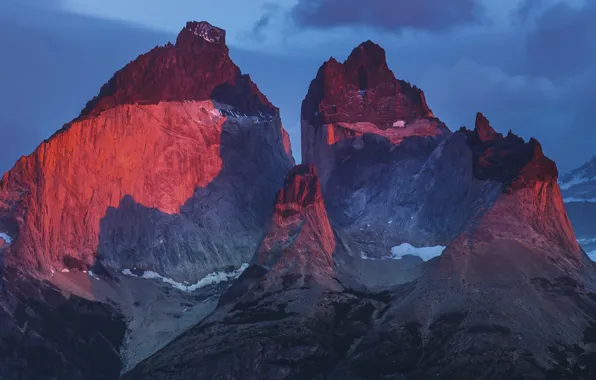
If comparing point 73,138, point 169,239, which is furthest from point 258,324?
point 73,138

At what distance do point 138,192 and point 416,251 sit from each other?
154 feet

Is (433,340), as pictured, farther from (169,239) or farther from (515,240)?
(169,239)

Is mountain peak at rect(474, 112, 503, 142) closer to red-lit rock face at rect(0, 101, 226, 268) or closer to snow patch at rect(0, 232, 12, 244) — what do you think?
red-lit rock face at rect(0, 101, 226, 268)

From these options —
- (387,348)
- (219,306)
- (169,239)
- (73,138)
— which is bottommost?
(387,348)

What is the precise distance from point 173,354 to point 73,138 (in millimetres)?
51583

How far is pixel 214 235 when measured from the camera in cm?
18638

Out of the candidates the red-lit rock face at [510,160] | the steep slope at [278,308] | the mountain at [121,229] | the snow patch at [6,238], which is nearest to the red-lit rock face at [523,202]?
the red-lit rock face at [510,160]

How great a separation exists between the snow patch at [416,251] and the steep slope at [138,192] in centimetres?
2544

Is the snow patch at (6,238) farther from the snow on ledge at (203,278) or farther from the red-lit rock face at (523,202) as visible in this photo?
the red-lit rock face at (523,202)

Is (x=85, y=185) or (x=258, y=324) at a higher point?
(x=85, y=185)

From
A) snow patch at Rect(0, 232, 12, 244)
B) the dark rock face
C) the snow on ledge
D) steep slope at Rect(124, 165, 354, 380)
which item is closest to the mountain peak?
steep slope at Rect(124, 165, 354, 380)

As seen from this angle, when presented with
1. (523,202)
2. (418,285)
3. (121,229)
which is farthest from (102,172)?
(523,202)

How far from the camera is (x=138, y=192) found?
186125 millimetres

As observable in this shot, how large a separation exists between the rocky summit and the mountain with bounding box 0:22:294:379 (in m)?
0.28
